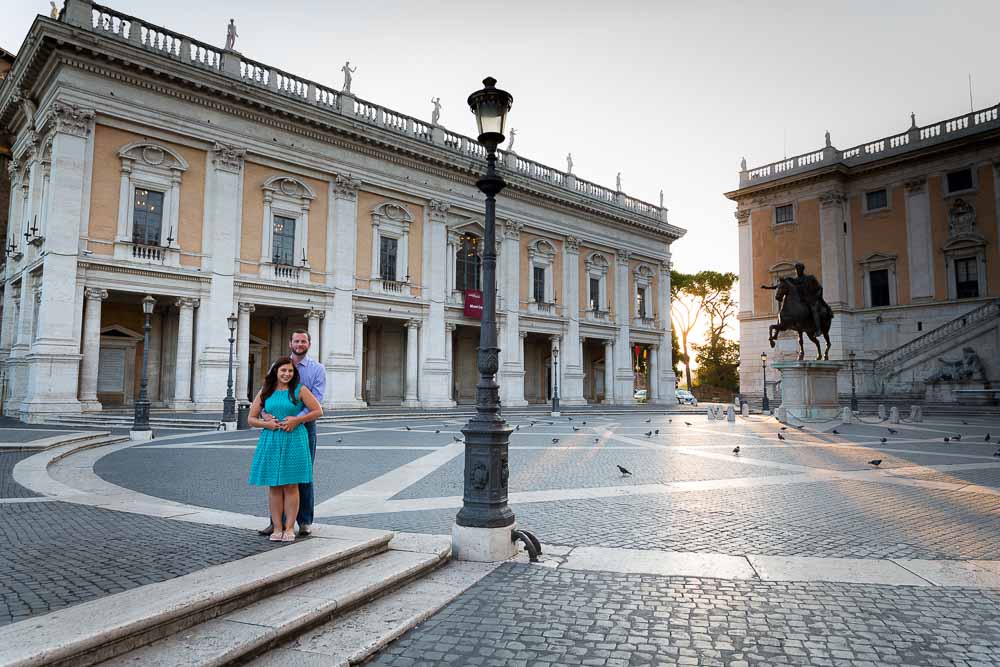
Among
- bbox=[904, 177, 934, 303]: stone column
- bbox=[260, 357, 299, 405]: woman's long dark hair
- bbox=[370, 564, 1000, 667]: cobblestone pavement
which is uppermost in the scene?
bbox=[904, 177, 934, 303]: stone column

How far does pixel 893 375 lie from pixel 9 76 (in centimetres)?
4085

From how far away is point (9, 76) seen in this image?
2256 cm

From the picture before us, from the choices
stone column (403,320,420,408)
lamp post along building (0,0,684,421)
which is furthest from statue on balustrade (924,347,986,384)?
stone column (403,320,420,408)

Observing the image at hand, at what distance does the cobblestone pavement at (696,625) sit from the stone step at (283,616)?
485 mm

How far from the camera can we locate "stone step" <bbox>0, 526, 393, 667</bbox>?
2619mm

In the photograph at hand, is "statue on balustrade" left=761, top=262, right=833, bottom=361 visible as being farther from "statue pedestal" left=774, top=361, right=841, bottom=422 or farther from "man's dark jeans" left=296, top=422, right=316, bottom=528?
"man's dark jeans" left=296, top=422, right=316, bottom=528

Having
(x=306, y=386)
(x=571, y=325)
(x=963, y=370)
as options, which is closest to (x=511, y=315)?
(x=571, y=325)

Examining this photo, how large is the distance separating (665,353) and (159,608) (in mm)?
40499

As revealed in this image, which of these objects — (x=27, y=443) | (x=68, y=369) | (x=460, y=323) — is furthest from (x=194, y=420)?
(x=460, y=323)

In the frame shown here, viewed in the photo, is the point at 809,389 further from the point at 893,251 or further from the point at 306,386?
the point at 306,386

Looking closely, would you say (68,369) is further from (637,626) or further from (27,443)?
(637,626)

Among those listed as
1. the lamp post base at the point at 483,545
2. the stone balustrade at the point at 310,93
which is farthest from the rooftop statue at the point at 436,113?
the lamp post base at the point at 483,545

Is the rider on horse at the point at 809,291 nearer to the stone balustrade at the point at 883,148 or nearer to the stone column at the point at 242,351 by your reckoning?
the stone balustrade at the point at 883,148

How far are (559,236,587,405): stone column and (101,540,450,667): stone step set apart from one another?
30.5m
